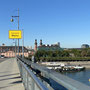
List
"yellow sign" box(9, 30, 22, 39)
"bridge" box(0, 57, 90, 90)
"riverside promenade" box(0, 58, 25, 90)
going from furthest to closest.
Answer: "yellow sign" box(9, 30, 22, 39)
"riverside promenade" box(0, 58, 25, 90)
"bridge" box(0, 57, 90, 90)

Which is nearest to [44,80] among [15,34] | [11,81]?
[11,81]

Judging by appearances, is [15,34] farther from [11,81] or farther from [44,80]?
[44,80]

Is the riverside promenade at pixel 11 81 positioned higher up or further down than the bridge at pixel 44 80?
further down

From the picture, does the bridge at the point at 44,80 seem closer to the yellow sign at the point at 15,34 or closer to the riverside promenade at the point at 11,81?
the riverside promenade at the point at 11,81

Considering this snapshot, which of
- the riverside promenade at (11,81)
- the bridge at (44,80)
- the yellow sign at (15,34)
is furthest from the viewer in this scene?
the yellow sign at (15,34)

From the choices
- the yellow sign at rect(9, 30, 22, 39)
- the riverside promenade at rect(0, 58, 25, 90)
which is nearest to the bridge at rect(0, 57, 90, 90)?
the riverside promenade at rect(0, 58, 25, 90)

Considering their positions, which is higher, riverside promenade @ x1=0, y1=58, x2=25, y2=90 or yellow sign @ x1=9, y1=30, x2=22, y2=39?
yellow sign @ x1=9, y1=30, x2=22, y2=39

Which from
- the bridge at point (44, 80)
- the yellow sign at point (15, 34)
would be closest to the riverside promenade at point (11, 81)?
the bridge at point (44, 80)

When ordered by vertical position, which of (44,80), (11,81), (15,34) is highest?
(15,34)

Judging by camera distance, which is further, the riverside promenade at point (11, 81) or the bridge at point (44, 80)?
the riverside promenade at point (11, 81)

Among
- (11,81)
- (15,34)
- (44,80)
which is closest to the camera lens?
(44,80)

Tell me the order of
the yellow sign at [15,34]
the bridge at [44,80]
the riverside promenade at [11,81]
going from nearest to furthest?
1. the bridge at [44,80]
2. the riverside promenade at [11,81]
3. the yellow sign at [15,34]

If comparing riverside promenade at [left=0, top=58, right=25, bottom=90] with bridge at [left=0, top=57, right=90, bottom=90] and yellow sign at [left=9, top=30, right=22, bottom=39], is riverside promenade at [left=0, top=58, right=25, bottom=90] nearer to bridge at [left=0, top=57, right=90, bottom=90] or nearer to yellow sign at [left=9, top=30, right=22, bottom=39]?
bridge at [left=0, top=57, right=90, bottom=90]

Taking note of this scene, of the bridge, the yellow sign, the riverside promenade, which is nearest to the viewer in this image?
the bridge
